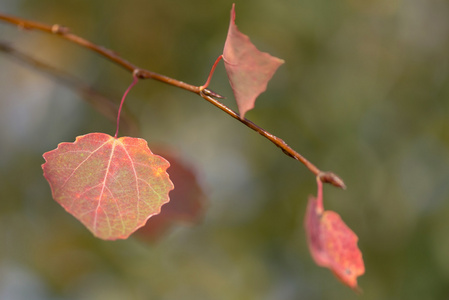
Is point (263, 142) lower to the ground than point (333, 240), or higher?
lower

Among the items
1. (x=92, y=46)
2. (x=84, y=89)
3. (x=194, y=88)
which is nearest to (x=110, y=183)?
(x=194, y=88)

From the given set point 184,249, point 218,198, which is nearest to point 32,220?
point 184,249

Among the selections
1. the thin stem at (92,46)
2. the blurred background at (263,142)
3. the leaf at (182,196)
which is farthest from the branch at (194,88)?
the blurred background at (263,142)

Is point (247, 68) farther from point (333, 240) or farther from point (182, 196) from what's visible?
point (182, 196)

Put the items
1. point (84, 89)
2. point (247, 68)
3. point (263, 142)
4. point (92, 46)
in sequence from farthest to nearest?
point (263, 142)
point (84, 89)
point (92, 46)
point (247, 68)

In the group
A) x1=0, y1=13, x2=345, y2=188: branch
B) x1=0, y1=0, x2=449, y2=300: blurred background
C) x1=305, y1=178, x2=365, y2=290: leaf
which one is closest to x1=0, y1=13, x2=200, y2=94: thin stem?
x1=0, y1=13, x2=345, y2=188: branch

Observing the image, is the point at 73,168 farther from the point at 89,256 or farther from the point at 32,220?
the point at 32,220

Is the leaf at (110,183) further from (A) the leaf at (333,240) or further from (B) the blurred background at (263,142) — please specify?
(B) the blurred background at (263,142)
